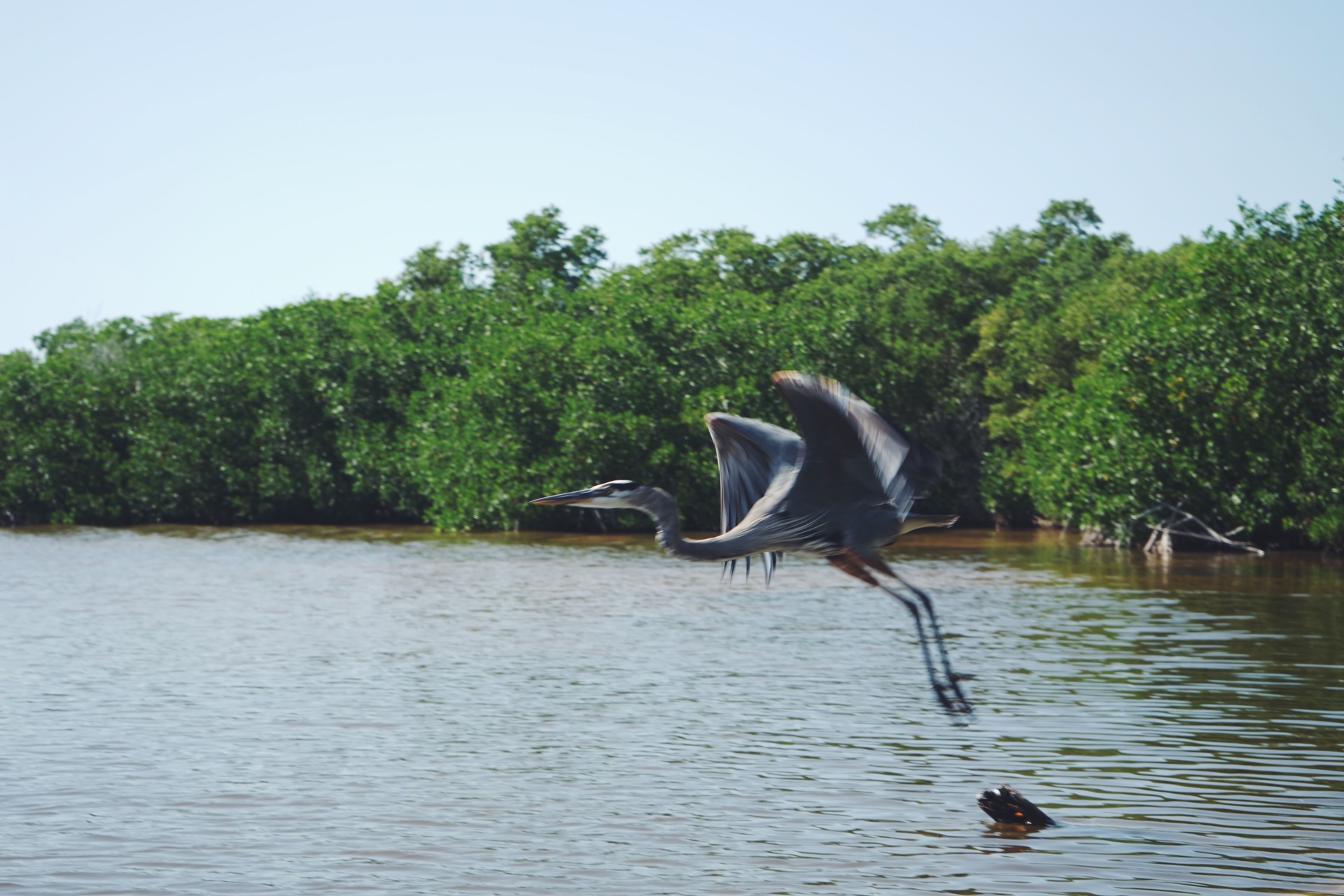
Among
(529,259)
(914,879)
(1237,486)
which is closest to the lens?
(914,879)

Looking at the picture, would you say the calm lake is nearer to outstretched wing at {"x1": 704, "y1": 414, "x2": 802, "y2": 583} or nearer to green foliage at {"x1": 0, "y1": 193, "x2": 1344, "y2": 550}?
outstretched wing at {"x1": 704, "y1": 414, "x2": 802, "y2": 583}

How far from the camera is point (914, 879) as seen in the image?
32.4 ft

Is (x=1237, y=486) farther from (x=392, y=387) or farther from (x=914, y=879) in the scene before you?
(x=392, y=387)

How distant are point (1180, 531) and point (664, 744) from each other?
26000 mm

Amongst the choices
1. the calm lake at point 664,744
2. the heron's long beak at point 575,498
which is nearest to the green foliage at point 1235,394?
the calm lake at point 664,744

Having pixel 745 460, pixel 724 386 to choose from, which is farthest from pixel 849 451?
pixel 724 386

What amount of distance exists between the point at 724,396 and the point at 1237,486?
16664mm

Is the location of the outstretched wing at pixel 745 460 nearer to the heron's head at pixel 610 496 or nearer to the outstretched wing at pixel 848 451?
the outstretched wing at pixel 848 451

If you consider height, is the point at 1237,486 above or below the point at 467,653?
above

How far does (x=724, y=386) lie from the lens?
158 ft

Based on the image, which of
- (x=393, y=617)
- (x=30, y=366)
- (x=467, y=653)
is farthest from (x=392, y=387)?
(x=467, y=653)

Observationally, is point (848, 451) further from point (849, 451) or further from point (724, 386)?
point (724, 386)

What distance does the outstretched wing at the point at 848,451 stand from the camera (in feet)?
28.0

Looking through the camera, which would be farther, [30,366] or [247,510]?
[30,366]
